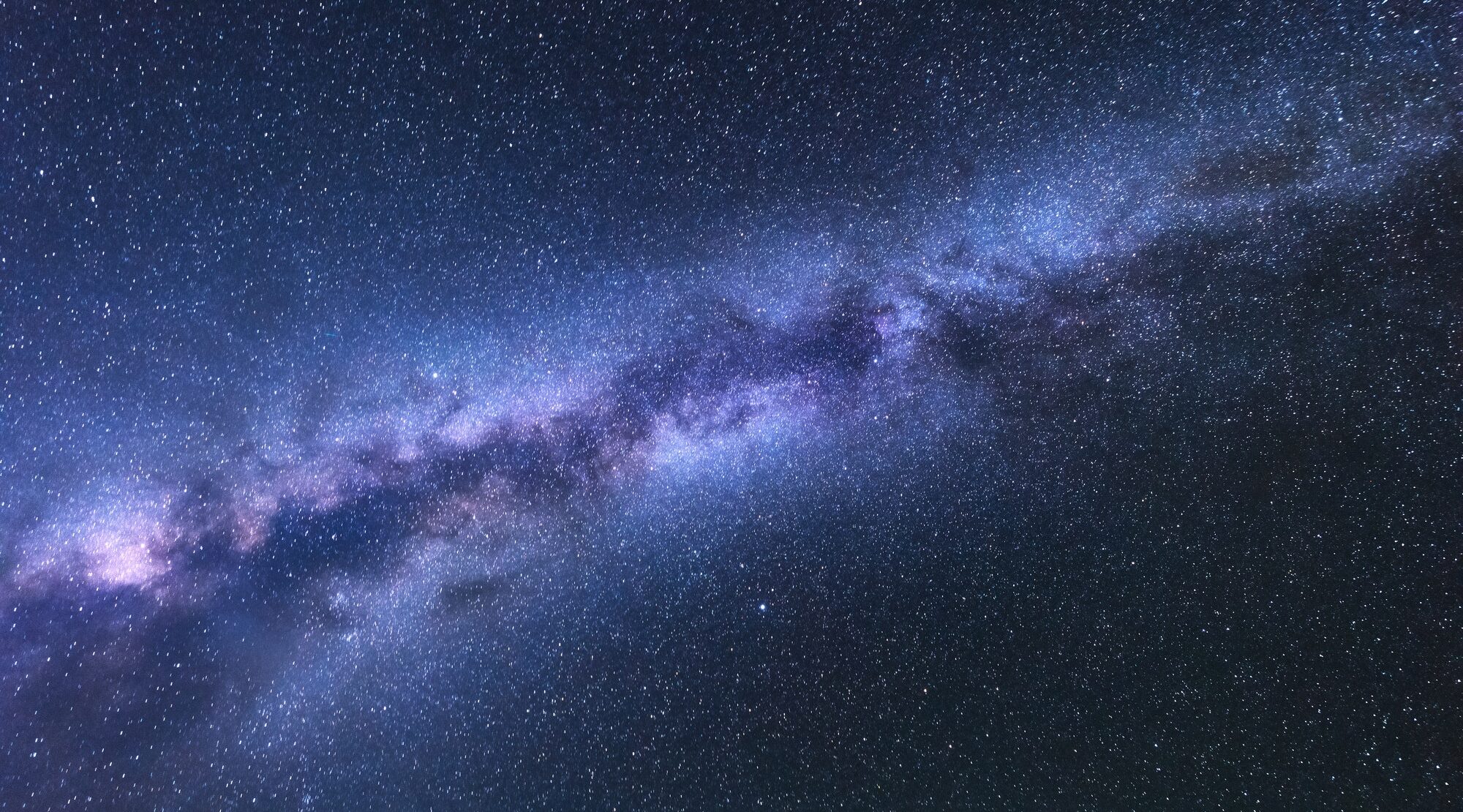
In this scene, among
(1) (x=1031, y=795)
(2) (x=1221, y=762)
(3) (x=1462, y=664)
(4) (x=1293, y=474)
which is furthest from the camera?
(1) (x=1031, y=795)

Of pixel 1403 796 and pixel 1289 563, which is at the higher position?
pixel 1289 563

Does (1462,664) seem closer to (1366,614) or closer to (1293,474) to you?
(1366,614)

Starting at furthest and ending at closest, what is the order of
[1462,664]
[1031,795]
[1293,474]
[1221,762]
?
1. [1031,795]
2. [1221,762]
3. [1293,474]
4. [1462,664]

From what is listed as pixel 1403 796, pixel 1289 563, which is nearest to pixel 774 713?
pixel 1289 563

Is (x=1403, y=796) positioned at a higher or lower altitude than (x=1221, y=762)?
lower

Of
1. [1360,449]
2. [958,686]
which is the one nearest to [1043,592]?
[958,686]

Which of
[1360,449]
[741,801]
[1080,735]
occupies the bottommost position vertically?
[1080,735]

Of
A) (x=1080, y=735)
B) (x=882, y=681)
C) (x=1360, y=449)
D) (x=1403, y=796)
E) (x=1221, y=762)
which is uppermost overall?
(x=1360, y=449)

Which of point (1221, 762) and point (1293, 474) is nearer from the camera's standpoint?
point (1293, 474)

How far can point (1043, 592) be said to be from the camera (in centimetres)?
437

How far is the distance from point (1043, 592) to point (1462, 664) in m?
2.32

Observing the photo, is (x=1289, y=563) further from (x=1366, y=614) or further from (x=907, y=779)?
(x=907, y=779)

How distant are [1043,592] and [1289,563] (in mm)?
1502

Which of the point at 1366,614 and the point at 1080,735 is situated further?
the point at 1080,735
